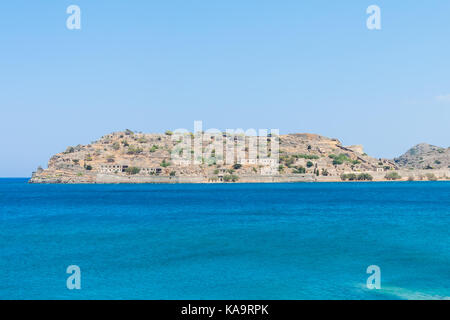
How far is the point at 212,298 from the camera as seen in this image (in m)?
18.2

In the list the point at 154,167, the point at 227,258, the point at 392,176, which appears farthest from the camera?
the point at 392,176

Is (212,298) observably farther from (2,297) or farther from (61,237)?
(61,237)

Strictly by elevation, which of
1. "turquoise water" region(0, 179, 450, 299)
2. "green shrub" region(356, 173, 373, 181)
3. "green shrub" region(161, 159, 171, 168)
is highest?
"green shrub" region(161, 159, 171, 168)

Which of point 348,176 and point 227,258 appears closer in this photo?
point 227,258

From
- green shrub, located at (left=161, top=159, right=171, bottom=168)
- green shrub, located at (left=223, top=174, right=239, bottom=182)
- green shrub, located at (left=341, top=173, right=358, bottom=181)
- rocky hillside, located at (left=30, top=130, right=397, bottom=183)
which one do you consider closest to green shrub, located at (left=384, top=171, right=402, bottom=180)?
green shrub, located at (left=341, top=173, right=358, bottom=181)

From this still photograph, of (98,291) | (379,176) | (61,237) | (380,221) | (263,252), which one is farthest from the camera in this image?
(379,176)

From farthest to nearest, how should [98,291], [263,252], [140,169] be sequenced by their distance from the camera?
[140,169] → [263,252] → [98,291]

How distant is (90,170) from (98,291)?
172243 millimetres

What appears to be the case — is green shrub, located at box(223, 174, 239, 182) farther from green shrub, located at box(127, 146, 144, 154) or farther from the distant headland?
green shrub, located at box(127, 146, 144, 154)

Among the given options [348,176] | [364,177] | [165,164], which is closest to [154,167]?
[165,164]

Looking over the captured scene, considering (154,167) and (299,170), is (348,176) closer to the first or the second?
(299,170)

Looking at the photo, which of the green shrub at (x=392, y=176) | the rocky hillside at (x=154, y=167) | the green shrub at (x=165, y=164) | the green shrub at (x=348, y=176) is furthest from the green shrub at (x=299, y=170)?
the green shrub at (x=165, y=164)

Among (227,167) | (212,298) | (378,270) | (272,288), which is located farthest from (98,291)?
(227,167)
